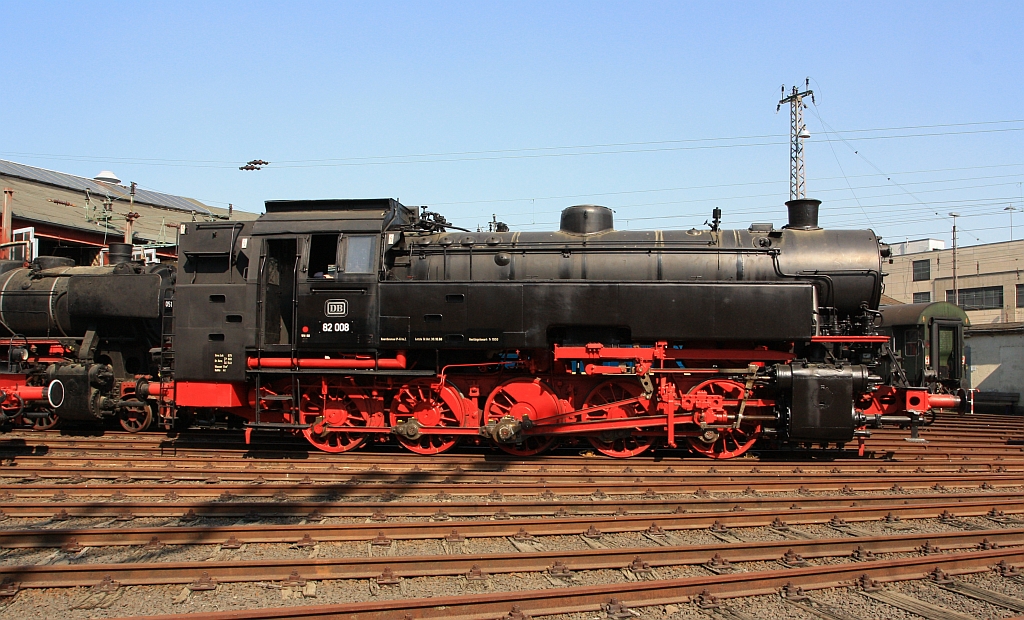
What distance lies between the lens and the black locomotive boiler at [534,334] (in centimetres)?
968

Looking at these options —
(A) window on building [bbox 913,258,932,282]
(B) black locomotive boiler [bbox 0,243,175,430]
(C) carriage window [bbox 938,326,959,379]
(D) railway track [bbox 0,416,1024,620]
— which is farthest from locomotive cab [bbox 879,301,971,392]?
(A) window on building [bbox 913,258,932,282]

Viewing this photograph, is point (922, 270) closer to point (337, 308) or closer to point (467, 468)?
point (467, 468)

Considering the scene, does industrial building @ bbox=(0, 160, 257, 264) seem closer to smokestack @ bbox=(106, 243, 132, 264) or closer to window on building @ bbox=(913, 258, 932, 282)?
smokestack @ bbox=(106, 243, 132, 264)

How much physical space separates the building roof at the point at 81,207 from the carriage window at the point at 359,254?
1423cm

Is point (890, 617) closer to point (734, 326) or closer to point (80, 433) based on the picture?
point (734, 326)

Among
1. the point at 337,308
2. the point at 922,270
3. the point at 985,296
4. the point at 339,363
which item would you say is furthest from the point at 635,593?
the point at 922,270

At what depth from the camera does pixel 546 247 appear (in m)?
10.5

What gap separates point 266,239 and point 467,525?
5.73 meters

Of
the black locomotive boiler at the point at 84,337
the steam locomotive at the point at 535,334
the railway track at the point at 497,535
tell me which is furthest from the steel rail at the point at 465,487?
the black locomotive boiler at the point at 84,337

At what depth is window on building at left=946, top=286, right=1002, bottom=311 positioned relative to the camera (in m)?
38.3

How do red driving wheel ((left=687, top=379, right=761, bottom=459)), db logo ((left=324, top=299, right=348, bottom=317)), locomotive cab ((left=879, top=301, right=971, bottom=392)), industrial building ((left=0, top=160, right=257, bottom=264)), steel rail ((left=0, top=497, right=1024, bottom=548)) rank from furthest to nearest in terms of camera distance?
1. industrial building ((left=0, top=160, right=257, bottom=264))
2. locomotive cab ((left=879, top=301, right=971, bottom=392))
3. db logo ((left=324, top=299, right=348, bottom=317))
4. red driving wheel ((left=687, top=379, right=761, bottom=459))
5. steel rail ((left=0, top=497, right=1024, bottom=548))

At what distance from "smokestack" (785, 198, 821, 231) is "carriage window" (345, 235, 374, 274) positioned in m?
6.37

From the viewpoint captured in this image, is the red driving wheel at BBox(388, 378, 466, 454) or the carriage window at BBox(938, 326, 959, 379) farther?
the carriage window at BBox(938, 326, 959, 379)

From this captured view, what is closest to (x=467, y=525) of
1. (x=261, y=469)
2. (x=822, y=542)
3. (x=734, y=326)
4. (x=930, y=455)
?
(x=822, y=542)
